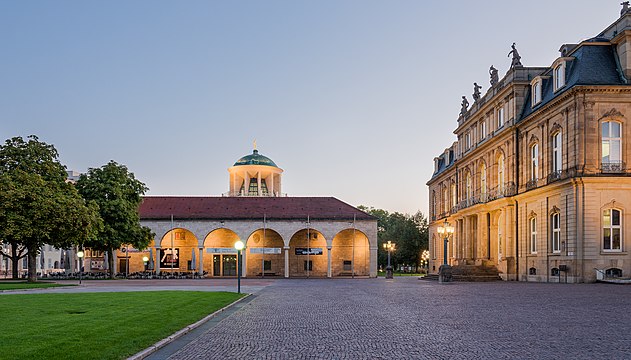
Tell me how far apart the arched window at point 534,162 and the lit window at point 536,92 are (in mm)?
2962

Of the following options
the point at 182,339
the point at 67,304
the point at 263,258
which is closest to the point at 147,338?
the point at 182,339

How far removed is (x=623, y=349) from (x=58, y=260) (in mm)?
95958

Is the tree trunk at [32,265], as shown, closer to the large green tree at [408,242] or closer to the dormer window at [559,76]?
the dormer window at [559,76]

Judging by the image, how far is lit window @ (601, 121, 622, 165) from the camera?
134 feet

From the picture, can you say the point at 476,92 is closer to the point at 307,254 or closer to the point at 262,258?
the point at 307,254

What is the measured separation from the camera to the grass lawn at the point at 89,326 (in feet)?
39.0

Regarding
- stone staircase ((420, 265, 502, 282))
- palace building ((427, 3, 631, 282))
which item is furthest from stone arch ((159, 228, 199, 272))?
stone staircase ((420, 265, 502, 282))

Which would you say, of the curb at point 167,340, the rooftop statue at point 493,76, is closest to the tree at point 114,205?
the rooftop statue at point 493,76

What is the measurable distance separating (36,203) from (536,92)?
3373 centimetres

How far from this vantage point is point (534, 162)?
4878 centimetres

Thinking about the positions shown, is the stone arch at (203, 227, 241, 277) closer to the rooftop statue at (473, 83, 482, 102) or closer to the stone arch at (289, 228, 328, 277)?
the stone arch at (289, 228, 328, 277)

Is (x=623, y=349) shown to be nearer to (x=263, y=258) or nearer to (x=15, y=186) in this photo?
(x=15, y=186)

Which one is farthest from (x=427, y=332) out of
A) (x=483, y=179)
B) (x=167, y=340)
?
(x=483, y=179)

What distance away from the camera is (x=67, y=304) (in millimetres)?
23906
